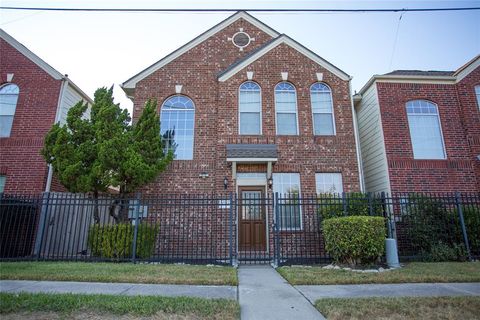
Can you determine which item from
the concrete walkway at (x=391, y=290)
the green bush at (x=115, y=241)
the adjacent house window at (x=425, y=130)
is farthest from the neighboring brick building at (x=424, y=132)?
the green bush at (x=115, y=241)

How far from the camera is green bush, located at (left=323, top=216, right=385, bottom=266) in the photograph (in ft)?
24.6

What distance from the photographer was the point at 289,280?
5.91m

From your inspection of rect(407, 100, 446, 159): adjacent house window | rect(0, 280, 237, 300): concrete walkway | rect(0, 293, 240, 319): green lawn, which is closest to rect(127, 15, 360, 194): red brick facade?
rect(407, 100, 446, 159): adjacent house window

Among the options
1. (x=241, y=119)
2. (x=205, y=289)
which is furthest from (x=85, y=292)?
(x=241, y=119)

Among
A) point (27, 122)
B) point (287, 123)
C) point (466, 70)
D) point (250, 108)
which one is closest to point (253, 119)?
point (250, 108)

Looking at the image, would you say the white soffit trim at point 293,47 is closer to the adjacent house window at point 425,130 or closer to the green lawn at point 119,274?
the adjacent house window at point 425,130

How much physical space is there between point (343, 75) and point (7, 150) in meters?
13.3

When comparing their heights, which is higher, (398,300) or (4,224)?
(4,224)

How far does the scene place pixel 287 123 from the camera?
37.9 feet

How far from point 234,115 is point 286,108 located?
7.09 feet

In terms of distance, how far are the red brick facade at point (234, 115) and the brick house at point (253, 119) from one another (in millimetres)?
38

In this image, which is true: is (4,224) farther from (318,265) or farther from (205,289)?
(318,265)

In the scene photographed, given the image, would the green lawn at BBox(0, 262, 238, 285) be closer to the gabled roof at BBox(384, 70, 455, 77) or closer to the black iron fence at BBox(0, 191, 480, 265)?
the black iron fence at BBox(0, 191, 480, 265)

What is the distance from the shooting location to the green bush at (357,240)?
24.6ft
